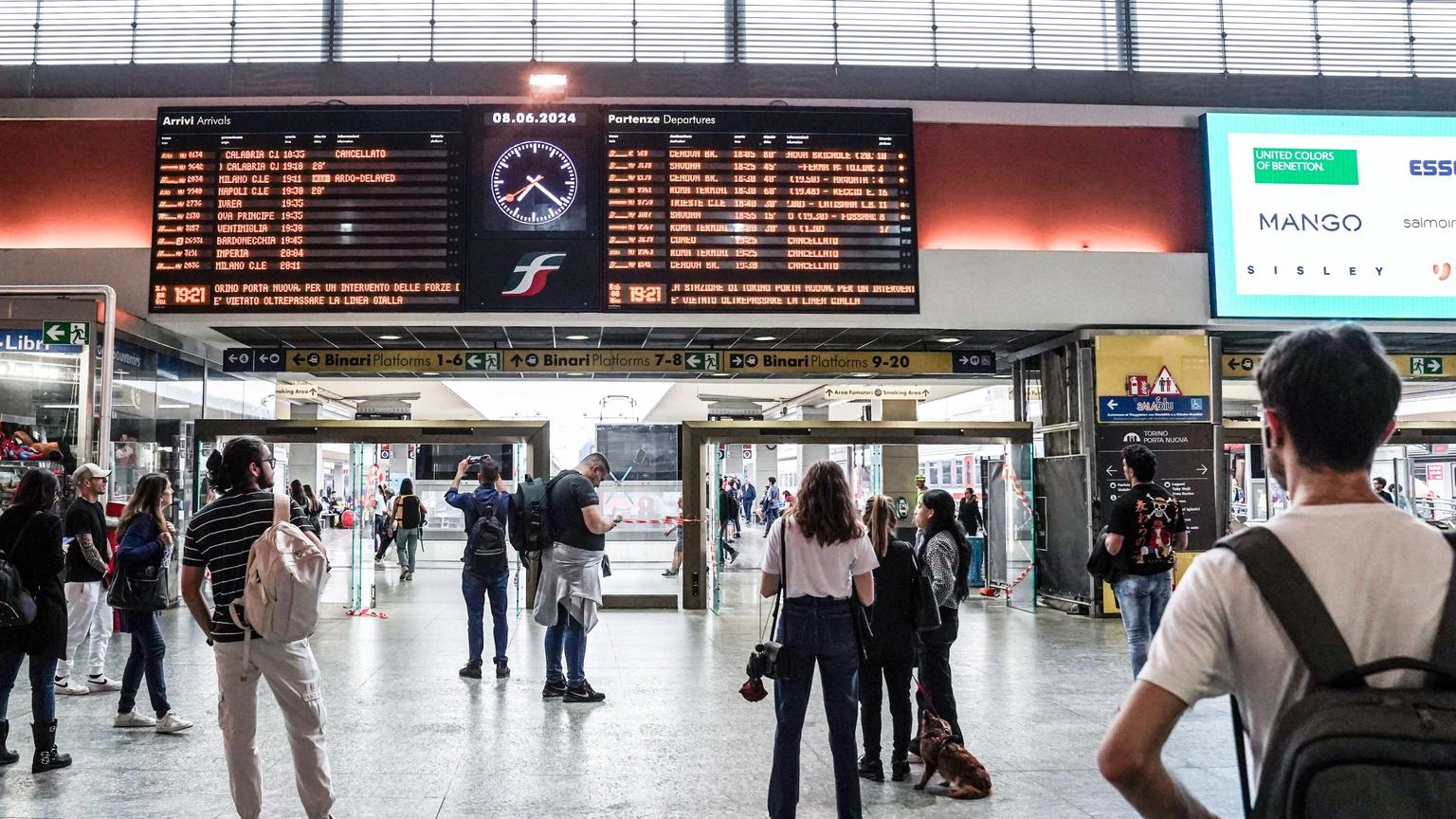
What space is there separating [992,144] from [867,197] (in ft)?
7.51

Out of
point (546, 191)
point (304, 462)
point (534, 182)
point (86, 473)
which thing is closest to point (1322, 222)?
point (546, 191)

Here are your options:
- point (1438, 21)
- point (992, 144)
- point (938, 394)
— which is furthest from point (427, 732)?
point (938, 394)

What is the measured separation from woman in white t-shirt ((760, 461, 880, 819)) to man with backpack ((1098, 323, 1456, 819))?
2.69m

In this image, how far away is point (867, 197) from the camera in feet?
31.5

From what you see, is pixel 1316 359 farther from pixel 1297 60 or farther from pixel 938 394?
pixel 938 394

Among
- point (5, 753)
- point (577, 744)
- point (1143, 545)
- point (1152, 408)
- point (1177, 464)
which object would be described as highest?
point (1152, 408)

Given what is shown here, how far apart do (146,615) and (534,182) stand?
Result: 539 centimetres

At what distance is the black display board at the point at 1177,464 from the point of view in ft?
35.8

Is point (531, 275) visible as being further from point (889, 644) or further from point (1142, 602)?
point (1142, 602)

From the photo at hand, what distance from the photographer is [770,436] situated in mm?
12180

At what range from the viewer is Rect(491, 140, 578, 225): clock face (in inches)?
372

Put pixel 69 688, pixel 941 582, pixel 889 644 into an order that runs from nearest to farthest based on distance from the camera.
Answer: pixel 889 644, pixel 941 582, pixel 69 688

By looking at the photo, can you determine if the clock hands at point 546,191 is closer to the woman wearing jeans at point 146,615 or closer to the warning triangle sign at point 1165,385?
the woman wearing jeans at point 146,615

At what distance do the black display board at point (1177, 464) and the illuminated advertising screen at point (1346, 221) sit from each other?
1.51 m
